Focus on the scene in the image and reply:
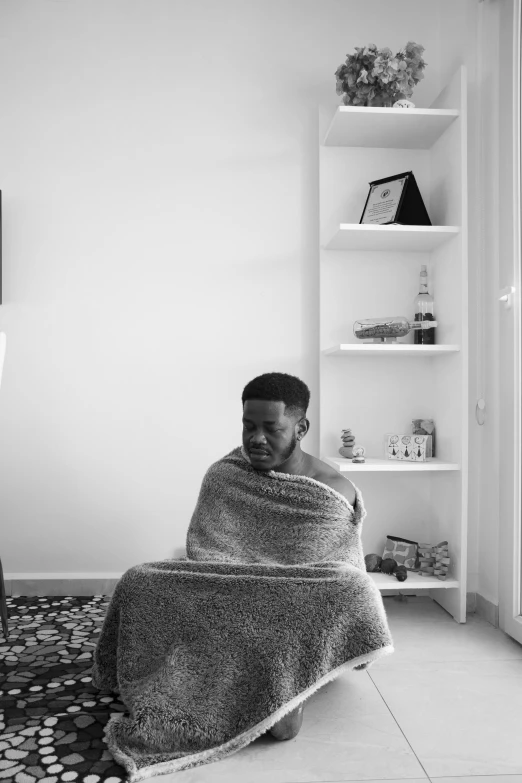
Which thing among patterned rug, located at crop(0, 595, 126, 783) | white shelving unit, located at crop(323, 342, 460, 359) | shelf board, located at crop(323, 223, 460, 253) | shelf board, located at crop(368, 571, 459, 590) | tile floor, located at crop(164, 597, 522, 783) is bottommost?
tile floor, located at crop(164, 597, 522, 783)

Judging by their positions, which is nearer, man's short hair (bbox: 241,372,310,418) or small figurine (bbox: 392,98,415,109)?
man's short hair (bbox: 241,372,310,418)

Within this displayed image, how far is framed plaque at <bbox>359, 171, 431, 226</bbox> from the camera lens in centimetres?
254

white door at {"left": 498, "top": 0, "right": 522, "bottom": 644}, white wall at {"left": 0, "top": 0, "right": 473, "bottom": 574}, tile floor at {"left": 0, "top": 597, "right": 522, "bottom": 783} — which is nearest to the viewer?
tile floor at {"left": 0, "top": 597, "right": 522, "bottom": 783}

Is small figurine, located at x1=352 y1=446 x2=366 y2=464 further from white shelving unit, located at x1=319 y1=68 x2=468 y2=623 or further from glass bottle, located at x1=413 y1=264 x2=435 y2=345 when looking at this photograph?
glass bottle, located at x1=413 y1=264 x2=435 y2=345

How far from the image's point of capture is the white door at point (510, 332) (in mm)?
2291

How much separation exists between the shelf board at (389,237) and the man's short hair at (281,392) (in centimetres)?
77

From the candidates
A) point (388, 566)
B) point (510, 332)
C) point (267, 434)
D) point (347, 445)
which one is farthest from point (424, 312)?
point (267, 434)

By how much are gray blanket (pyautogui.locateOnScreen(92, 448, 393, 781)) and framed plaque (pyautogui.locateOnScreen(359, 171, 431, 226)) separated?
119 centimetres

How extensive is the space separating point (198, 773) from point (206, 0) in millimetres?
2696

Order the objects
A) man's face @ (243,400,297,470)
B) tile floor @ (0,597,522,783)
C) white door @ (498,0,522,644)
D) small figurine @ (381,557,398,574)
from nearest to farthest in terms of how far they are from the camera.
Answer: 1. tile floor @ (0,597,522,783)
2. man's face @ (243,400,297,470)
3. white door @ (498,0,522,644)
4. small figurine @ (381,557,398,574)

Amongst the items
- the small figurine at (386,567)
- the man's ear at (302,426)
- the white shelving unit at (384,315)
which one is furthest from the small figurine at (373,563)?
the man's ear at (302,426)

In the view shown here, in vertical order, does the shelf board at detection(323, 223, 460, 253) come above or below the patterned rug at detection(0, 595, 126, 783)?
above

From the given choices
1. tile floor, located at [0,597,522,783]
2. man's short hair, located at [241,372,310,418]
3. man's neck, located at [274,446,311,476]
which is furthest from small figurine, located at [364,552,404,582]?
man's short hair, located at [241,372,310,418]

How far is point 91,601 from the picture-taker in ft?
8.57
